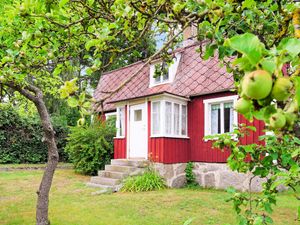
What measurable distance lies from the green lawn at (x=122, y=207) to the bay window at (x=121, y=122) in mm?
3011

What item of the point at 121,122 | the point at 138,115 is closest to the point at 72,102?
the point at 138,115

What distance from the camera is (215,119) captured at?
11141 millimetres

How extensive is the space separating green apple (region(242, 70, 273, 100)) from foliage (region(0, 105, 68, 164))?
56.1 ft

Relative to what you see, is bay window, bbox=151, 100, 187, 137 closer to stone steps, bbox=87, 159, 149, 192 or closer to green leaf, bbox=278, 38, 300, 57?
stone steps, bbox=87, 159, 149, 192

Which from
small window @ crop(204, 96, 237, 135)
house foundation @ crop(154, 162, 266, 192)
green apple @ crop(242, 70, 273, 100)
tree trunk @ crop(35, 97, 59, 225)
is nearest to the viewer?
green apple @ crop(242, 70, 273, 100)

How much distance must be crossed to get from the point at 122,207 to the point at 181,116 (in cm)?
493

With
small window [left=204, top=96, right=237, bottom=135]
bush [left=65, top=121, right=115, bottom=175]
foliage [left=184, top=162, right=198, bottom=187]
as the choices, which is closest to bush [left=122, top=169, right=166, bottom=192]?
foliage [left=184, top=162, right=198, bottom=187]

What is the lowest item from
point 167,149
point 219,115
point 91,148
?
point 91,148

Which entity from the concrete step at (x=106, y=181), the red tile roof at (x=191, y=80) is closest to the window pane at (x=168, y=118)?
the red tile roof at (x=191, y=80)

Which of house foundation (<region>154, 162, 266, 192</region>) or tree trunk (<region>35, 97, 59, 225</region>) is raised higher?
tree trunk (<region>35, 97, 59, 225</region>)

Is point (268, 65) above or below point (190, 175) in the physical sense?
Answer: above

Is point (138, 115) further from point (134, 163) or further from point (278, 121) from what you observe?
point (278, 121)

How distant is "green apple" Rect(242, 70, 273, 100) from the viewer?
1.82 ft

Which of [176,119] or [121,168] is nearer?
[121,168]
